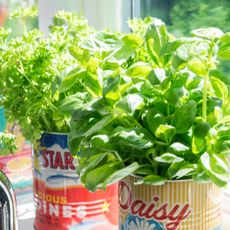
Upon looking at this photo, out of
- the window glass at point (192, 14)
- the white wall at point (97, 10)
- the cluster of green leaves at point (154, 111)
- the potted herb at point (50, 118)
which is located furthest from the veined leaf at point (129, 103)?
the white wall at point (97, 10)

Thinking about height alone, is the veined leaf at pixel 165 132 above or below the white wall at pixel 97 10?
below

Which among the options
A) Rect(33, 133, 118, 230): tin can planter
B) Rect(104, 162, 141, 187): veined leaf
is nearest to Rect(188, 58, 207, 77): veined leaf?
Rect(104, 162, 141, 187): veined leaf

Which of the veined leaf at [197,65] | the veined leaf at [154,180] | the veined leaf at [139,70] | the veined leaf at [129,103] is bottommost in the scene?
the veined leaf at [154,180]

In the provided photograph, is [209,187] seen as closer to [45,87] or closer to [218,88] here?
[218,88]

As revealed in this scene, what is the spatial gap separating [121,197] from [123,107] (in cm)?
14

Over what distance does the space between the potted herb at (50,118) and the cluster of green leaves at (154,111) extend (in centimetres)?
8

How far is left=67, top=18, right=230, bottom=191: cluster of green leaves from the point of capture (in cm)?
53

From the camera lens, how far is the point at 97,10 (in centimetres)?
124

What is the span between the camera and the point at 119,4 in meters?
1.23

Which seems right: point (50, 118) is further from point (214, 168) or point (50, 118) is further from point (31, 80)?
point (214, 168)

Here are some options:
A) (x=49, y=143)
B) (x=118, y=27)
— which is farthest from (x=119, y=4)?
(x=49, y=143)

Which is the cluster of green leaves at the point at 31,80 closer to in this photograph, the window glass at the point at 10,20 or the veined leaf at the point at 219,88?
the veined leaf at the point at 219,88

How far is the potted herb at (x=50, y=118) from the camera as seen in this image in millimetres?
704

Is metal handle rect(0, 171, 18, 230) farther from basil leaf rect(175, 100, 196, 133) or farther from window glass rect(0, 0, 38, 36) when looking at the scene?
window glass rect(0, 0, 38, 36)
